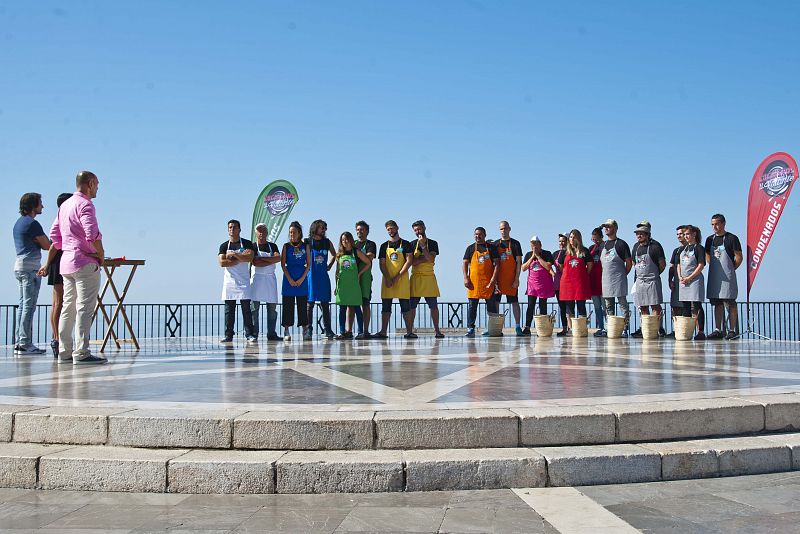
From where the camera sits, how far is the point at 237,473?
3.91 m

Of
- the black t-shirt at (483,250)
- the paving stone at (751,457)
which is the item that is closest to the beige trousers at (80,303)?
the paving stone at (751,457)

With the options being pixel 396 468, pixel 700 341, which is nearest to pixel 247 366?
pixel 396 468

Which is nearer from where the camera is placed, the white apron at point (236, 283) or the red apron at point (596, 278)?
the white apron at point (236, 283)

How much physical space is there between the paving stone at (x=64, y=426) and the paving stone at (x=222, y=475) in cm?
74

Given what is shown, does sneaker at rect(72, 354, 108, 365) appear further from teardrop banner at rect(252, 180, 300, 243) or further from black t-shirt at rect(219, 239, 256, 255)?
teardrop banner at rect(252, 180, 300, 243)

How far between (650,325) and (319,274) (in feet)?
18.6

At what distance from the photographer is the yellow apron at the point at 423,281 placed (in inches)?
477

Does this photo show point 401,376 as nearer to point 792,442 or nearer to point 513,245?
point 792,442

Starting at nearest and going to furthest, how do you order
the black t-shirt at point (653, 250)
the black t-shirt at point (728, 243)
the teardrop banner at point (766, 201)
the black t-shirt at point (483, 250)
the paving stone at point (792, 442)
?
the paving stone at point (792, 442), the black t-shirt at point (728, 243), the black t-shirt at point (653, 250), the black t-shirt at point (483, 250), the teardrop banner at point (766, 201)

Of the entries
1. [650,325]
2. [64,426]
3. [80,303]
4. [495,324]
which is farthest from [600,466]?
[495,324]

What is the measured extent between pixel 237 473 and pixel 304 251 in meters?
8.00

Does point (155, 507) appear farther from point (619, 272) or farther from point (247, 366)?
point (619, 272)

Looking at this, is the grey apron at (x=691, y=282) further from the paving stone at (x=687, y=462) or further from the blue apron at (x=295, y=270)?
the paving stone at (x=687, y=462)

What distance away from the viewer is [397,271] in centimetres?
1206
